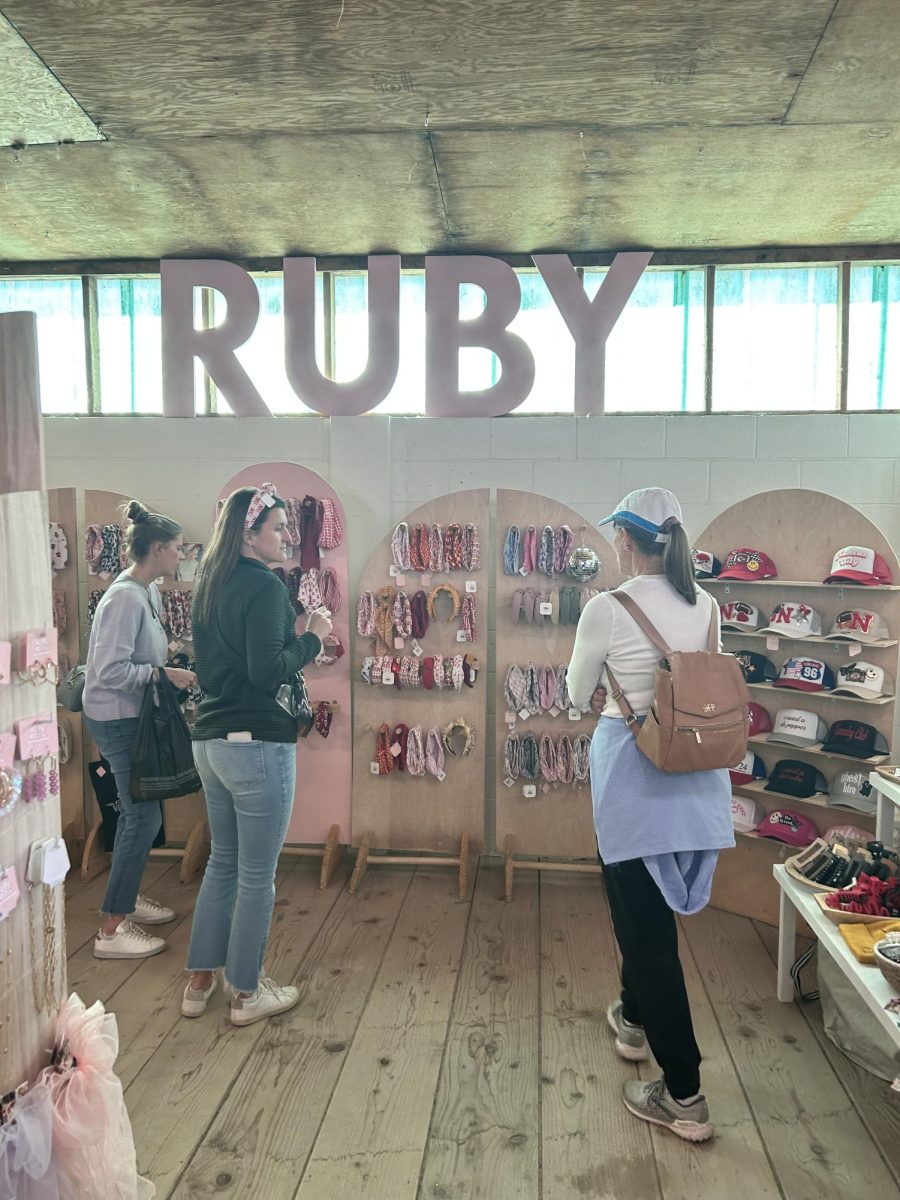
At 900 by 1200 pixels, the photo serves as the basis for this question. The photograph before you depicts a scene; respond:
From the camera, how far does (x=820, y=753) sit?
3.58 m

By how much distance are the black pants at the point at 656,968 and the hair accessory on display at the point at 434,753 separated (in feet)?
6.32

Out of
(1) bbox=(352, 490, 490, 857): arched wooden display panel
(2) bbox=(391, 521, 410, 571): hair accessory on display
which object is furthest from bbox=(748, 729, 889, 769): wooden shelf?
(2) bbox=(391, 521, 410, 571): hair accessory on display

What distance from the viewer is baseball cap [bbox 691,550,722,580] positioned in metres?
3.86

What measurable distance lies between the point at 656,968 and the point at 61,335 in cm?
451

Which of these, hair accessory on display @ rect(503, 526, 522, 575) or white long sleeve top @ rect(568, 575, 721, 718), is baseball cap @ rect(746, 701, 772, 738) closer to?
hair accessory on display @ rect(503, 526, 522, 575)

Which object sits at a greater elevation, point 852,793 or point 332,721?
point 332,721

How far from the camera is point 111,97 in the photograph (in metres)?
2.96

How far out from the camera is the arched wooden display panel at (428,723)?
13.9ft

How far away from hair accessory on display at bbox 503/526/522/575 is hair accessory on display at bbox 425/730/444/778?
2.84ft

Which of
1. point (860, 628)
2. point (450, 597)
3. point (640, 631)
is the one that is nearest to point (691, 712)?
point (640, 631)

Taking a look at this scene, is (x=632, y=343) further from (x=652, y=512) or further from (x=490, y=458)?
(x=652, y=512)

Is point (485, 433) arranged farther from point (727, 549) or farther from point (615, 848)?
point (615, 848)

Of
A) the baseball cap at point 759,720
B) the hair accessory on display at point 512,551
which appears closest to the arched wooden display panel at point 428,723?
the hair accessory on display at point 512,551

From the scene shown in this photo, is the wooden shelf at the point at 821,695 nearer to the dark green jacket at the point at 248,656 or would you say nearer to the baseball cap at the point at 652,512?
the baseball cap at the point at 652,512
